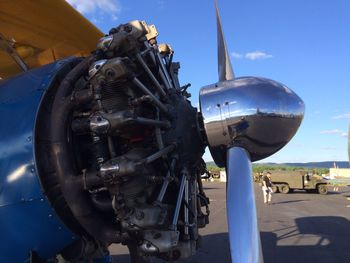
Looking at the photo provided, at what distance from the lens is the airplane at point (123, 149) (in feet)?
10.1

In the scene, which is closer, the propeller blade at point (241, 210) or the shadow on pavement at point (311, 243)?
the propeller blade at point (241, 210)

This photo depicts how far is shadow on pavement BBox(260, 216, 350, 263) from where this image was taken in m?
8.74

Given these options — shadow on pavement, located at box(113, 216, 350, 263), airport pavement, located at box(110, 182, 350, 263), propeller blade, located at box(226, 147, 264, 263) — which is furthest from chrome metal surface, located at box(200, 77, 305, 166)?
airport pavement, located at box(110, 182, 350, 263)

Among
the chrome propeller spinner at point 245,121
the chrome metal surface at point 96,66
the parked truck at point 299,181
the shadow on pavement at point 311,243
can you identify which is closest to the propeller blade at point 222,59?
the chrome propeller spinner at point 245,121

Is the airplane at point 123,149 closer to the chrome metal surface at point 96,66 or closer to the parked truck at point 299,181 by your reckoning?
the chrome metal surface at point 96,66

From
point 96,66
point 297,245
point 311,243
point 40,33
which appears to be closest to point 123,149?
point 96,66

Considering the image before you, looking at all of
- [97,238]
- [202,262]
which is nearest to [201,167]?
[97,238]

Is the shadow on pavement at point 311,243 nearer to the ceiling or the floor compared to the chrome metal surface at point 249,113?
nearer to the floor

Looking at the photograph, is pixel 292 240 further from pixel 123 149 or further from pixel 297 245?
pixel 123 149

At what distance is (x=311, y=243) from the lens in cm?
1053

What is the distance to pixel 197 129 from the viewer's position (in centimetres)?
364

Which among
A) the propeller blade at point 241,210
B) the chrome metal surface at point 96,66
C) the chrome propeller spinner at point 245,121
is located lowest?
the propeller blade at point 241,210

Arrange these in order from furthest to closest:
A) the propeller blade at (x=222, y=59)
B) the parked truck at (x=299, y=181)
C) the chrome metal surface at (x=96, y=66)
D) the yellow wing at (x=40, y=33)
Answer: the parked truck at (x=299, y=181), the yellow wing at (x=40, y=33), the propeller blade at (x=222, y=59), the chrome metal surface at (x=96, y=66)

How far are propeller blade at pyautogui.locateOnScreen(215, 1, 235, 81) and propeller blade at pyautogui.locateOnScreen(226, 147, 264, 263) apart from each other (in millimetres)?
1116
